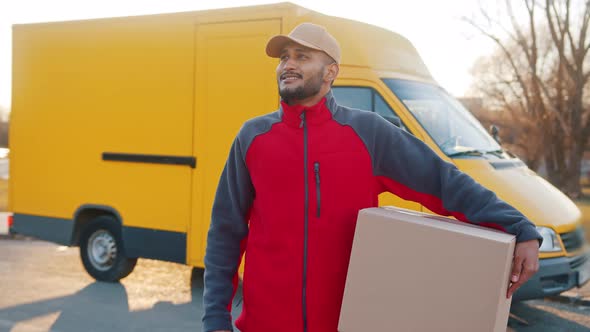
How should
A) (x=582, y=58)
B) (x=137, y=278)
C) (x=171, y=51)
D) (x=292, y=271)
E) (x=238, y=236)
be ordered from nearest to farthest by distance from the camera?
(x=292, y=271)
(x=238, y=236)
(x=171, y=51)
(x=137, y=278)
(x=582, y=58)

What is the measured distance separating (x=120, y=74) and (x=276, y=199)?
5.03 meters

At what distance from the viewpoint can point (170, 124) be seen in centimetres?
670

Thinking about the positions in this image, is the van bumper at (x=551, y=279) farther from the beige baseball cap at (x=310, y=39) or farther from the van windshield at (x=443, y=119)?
the beige baseball cap at (x=310, y=39)

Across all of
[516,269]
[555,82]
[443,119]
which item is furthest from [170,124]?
[555,82]

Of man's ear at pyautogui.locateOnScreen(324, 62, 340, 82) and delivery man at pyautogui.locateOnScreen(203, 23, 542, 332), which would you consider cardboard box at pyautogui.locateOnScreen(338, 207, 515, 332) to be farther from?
man's ear at pyautogui.locateOnScreen(324, 62, 340, 82)

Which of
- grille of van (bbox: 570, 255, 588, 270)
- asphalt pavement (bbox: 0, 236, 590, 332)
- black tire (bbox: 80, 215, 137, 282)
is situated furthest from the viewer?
black tire (bbox: 80, 215, 137, 282)

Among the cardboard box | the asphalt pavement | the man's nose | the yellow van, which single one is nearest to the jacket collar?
the man's nose

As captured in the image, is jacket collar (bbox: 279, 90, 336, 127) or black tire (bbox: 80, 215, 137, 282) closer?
jacket collar (bbox: 279, 90, 336, 127)

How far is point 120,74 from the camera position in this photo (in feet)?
23.2

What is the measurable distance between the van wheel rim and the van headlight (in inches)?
167

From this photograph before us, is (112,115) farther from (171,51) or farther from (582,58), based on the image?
(582,58)

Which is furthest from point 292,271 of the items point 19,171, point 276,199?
point 19,171

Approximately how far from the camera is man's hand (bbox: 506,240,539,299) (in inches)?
81.8

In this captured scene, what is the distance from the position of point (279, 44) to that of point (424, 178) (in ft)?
2.32
